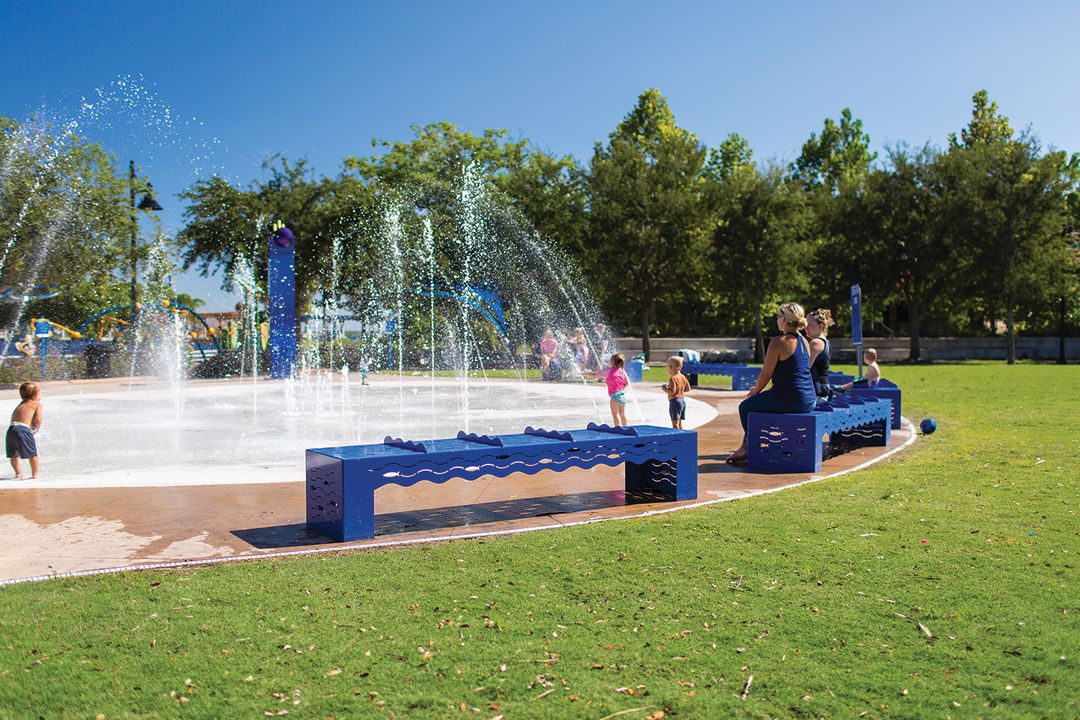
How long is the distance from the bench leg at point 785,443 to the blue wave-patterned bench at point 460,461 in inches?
68.9

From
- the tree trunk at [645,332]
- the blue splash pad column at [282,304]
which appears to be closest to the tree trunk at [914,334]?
the tree trunk at [645,332]

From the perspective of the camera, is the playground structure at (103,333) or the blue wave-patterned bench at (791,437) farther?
the playground structure at (103,333)

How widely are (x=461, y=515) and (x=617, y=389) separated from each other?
505cm

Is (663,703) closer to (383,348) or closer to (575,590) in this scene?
(575,590)

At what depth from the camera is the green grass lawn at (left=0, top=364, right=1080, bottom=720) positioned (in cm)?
354

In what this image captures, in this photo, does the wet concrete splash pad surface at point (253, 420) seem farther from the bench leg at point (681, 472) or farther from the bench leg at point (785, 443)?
the bench leg at point (785, 443)

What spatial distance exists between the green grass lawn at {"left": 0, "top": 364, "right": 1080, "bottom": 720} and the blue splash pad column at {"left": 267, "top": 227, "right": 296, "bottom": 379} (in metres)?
23.8

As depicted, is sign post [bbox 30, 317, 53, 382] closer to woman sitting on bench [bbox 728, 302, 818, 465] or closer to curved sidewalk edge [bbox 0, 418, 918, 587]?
woman sitting on bench [bbox 728, 302, 818, 465]

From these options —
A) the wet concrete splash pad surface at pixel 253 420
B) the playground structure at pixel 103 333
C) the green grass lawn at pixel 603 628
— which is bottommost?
Answer: the green grass lawn at pixel 603 628

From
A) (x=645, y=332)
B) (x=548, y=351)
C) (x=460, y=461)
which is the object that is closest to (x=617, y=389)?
(x=460, y=461)

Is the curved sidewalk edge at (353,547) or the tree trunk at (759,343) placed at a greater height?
the tree trunk at (759,343)

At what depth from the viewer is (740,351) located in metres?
46.4

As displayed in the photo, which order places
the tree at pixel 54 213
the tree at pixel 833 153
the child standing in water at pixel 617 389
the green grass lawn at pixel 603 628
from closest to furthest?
the green grass lawn at pixel 603 628 → the child standing in water at pixel 617 389 → the tree at pixel 54 213 → the tree at pixel 833 153

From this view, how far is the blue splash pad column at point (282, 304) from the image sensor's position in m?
28.9
